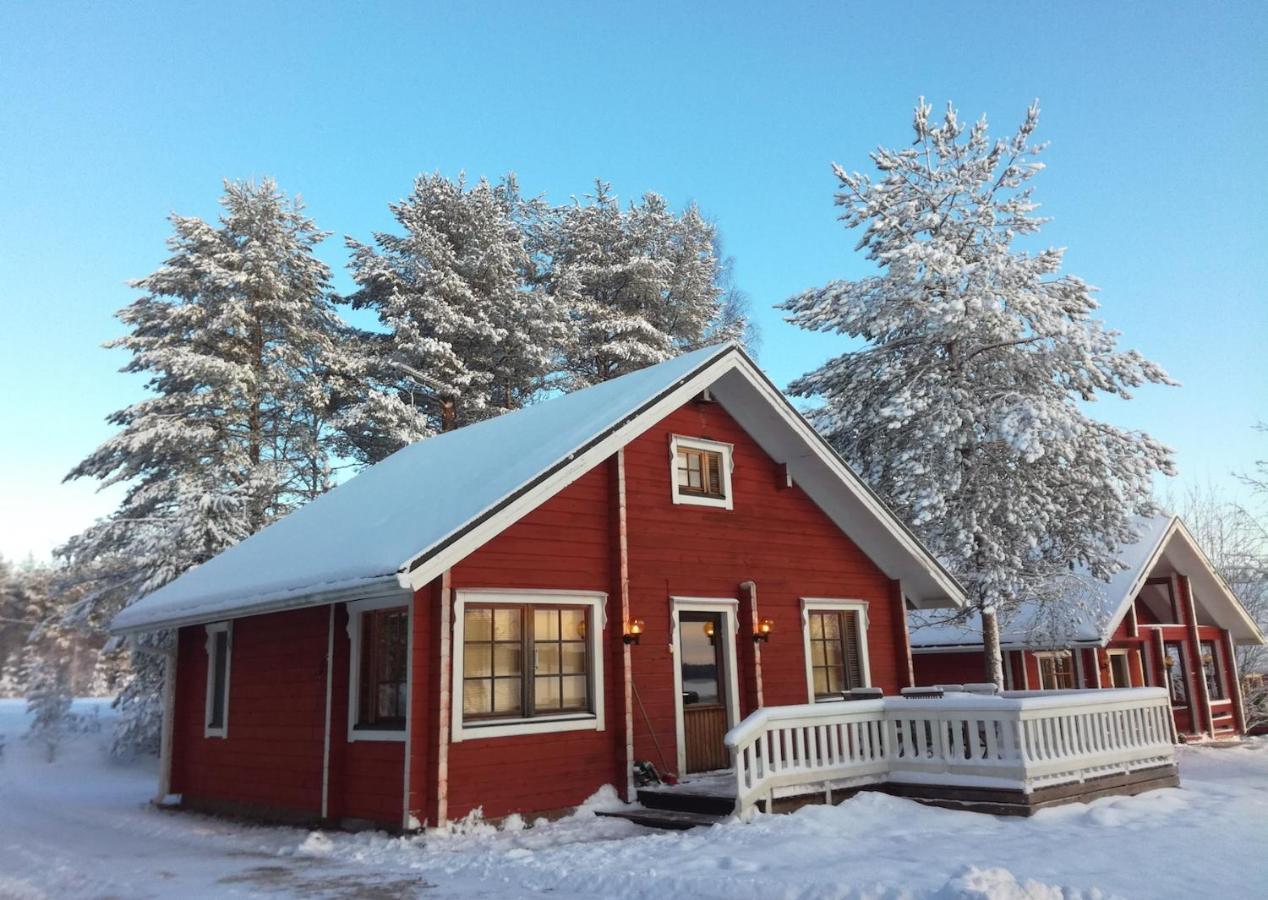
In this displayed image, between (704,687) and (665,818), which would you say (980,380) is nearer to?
(704,687)

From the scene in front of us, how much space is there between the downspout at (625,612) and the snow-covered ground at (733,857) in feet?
2.80

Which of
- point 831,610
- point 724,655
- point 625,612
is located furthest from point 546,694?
point 831,610

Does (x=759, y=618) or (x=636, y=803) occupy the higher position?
(x=759, y=618)

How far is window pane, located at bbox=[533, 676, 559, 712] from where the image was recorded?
1123cm

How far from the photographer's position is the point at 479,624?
1091 centimetres

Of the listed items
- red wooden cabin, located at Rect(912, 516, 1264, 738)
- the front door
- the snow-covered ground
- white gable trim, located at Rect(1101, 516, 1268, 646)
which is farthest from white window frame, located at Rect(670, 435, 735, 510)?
white gable trim, located at Rect(1101, 516, 1268, 646)

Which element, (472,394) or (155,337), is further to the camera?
(472,394)

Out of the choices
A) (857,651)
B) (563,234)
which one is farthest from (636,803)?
(563,234)

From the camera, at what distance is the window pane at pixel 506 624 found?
11.0 metres

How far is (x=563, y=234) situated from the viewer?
1380 inches

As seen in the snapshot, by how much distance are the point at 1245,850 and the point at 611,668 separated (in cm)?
658

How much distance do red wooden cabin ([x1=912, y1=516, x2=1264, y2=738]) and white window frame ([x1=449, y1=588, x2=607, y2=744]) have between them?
11.2 metres

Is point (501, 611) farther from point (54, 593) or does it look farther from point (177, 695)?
point (54, 593)

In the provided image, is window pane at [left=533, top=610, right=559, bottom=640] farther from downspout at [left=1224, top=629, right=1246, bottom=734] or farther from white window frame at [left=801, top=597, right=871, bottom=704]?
downspout at [left=1224, top=629, right=1246, bottom=734]
